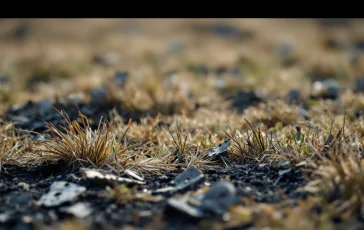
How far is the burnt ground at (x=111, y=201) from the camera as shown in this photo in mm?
2020

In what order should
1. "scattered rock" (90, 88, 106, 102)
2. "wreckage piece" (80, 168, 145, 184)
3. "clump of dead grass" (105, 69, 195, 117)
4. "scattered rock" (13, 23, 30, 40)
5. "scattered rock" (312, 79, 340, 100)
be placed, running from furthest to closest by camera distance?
"scattered rock" (13, 23, 30, 40) < "scattered rock" (312, 79, 340, 100) < "scattered rock" (90, 88, 106, 102) < "clump of dead grass" (105, 69, 195, 117) < "wreckage piece" (80, 168, 145, 184)

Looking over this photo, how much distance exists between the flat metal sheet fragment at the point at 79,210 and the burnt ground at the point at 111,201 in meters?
0.03

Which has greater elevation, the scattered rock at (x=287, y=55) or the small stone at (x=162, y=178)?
the small stone at (x=162, y=178)

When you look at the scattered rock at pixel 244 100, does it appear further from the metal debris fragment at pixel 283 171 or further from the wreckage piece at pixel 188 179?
the wreckage piece at pixel 188 179

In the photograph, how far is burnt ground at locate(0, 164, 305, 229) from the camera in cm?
202

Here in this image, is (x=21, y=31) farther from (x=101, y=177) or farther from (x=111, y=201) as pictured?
(x=111, y=201)

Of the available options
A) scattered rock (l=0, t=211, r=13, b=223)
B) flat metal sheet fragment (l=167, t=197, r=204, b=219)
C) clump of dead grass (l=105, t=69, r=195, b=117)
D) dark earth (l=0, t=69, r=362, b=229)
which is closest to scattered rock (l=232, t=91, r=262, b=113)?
clump of dead grass (l=105, t=69, r=195, b=117)

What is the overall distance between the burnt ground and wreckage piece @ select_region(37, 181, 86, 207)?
3 cm

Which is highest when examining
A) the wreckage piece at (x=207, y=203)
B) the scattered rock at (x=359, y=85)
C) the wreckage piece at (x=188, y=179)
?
the wreckage piece at (x=207, y=203)

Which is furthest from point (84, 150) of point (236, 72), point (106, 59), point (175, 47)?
point (175, 47)

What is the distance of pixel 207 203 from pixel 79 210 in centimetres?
65

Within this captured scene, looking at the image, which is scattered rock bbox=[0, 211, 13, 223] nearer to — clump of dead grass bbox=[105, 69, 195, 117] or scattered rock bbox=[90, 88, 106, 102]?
clump of dead grass bbox=[105, 69, 195, 117]

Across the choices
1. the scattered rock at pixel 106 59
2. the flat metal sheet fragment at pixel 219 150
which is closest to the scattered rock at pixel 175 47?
the scattered rock at pixel 106 59
